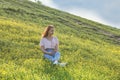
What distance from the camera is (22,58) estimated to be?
20.0 metres

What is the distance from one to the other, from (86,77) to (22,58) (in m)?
5.20

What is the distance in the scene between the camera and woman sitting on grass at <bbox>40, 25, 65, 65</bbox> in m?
18.9

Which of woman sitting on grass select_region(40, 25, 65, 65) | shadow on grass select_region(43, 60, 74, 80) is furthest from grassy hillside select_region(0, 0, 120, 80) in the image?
woman sitting on grass select_region(40, 25, 65, 65)

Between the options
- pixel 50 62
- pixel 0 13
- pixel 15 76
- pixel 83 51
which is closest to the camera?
pixel 15 76

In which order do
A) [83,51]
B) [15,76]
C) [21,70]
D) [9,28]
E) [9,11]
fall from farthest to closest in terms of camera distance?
[9,11]
[9,28]
[83,51]
[21,70]
[15,76]

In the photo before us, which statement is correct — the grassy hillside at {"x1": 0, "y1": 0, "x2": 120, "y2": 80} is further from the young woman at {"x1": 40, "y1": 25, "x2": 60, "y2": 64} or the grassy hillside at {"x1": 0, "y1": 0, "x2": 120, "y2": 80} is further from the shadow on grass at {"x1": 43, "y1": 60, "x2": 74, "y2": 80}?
the young woman at {"x1": 40, "y1": 25, "x2": 60, "y2": 64}

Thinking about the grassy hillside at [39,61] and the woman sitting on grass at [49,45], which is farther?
the woman sitting on grass at [49,45]

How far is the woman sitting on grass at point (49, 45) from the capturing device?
18911 millimetres

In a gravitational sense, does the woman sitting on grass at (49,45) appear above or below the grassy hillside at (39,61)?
above

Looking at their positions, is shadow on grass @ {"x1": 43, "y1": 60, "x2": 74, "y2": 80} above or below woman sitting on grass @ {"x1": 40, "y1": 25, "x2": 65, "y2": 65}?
below

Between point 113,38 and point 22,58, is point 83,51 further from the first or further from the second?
point 113,38

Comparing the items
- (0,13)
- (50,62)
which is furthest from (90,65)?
(0,13)

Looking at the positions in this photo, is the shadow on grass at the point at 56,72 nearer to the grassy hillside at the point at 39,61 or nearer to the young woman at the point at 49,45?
the grassy hillside at the point at 39,61

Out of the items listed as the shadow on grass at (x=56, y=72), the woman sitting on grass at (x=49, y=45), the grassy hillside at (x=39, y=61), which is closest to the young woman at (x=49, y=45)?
the woman sitting on grass at (x=49, y=45)
